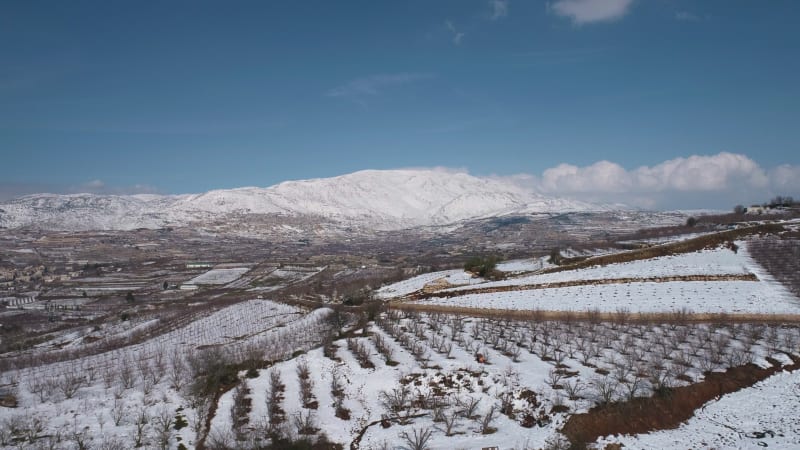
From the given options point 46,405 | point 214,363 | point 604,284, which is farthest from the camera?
point 604,284

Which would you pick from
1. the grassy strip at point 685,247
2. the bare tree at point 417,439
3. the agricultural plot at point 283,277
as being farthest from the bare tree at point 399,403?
the agricultural plot at point 283,277

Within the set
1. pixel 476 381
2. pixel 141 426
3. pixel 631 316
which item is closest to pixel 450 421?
pixel 476 381

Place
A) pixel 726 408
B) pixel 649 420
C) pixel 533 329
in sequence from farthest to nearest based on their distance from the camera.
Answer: pixel 533 329 → pixel 726 408 → pixel 649 420

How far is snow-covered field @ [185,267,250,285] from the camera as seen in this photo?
95.0 metres

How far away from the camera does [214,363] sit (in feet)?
60.1

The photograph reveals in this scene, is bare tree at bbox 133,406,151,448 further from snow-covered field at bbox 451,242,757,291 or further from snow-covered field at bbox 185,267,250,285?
snow-covered field at bbox 185,267,250,285

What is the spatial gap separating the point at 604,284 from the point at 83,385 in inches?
1348

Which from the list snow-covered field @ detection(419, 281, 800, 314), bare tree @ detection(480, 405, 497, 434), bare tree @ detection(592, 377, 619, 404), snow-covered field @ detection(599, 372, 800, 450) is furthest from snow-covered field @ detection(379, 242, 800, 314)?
bare tree @ detection(480, 405, 497, 434)

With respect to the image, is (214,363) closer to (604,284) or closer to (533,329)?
(533,329)

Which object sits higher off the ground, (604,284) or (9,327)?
(604,284)

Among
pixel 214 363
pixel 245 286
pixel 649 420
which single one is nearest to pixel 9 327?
pixel 245 286

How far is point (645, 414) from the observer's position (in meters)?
13.1

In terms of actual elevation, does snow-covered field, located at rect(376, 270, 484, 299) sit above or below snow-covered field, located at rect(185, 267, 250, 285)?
above

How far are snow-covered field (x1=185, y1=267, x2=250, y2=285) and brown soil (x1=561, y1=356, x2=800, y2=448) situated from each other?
301ft
